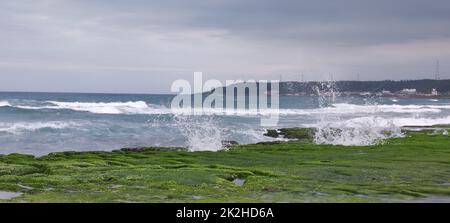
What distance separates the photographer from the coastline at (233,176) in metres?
15.8

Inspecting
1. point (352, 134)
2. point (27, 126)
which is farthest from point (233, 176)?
point (27, 126)

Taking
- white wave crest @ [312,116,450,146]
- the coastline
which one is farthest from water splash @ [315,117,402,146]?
the coastline

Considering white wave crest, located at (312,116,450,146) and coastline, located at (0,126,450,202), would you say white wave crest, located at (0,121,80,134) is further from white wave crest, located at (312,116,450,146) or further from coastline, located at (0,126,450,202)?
white wave crest, located at (312,116,450,146)

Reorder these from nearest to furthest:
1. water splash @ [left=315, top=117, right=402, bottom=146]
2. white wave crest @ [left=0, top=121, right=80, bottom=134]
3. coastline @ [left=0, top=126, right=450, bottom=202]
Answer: coastline @ [left=0, top=126, right=450, bottom=202], water splash @ [left=315, top=117, right=402, bottom=146], white wave crest @ [left=0, top=121, right=80, bottom=134]

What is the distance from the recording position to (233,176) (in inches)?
774

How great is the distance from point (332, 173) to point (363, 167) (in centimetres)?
199

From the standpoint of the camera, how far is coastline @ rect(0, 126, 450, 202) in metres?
15.8

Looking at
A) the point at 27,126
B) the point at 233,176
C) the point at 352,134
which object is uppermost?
the point at 352,134

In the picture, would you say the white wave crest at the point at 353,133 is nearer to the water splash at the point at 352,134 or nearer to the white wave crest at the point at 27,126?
the water splash at the point at 352,134

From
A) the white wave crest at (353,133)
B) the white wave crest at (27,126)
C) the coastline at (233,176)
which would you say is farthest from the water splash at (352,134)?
the white wave crest at (27,126)

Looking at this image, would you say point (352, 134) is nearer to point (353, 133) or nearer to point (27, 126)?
point (353, 133)
